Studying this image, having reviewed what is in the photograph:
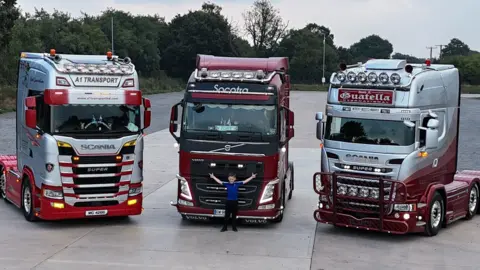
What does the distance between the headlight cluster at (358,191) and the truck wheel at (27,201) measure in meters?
6.91

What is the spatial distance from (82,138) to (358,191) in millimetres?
6016

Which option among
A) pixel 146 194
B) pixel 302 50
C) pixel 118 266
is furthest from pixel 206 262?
pixel 302 50

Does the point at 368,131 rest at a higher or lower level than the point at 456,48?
lower

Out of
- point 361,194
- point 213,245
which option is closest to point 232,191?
point 213,245

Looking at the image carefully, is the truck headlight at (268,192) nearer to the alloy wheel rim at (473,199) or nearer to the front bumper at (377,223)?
the front bumper at (377,223)

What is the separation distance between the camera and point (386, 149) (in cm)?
1417

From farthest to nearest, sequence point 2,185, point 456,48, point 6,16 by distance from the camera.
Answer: point 456,48
point 6,16
point 2,185

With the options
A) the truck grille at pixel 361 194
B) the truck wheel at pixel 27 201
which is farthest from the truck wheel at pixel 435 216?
the truck wheel at pixel 27 201

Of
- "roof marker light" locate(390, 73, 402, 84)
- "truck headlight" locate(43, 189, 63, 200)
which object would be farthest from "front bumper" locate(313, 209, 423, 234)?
"truck headlight" locate(43, 189, 63, 200)

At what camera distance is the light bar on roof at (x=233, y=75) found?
15.3 metres

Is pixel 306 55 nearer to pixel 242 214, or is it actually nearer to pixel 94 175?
pixel 242 214

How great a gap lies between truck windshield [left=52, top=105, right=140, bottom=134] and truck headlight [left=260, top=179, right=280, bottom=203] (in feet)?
10.4

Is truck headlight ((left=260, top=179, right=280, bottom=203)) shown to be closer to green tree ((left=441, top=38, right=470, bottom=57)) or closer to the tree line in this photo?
the tree line

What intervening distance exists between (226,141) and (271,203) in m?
1.74
